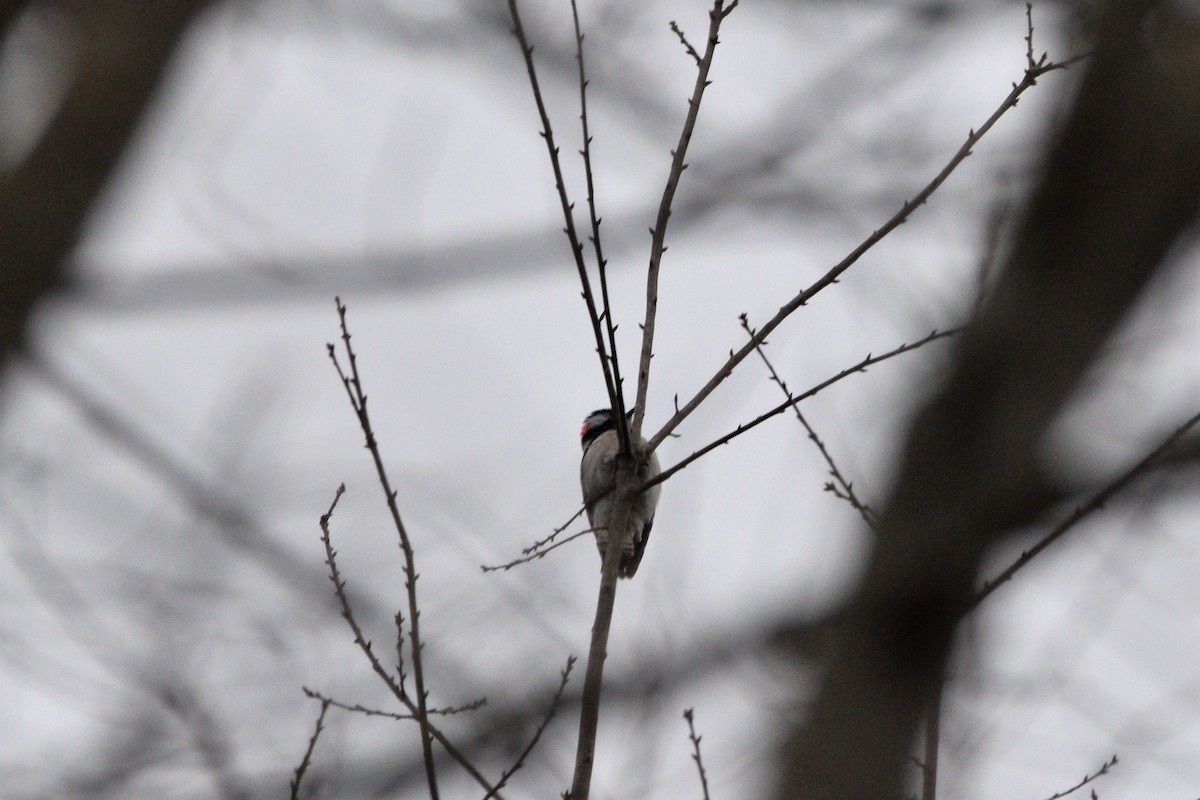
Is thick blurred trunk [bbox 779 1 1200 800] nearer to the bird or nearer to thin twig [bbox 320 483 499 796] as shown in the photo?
thin twig [bbox 320 483 499 796]

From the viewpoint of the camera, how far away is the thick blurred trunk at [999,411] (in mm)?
1411

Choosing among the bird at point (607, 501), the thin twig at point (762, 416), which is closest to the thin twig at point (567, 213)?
the thin twig at point (762, 416)

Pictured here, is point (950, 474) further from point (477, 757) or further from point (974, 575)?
point (477, 757)

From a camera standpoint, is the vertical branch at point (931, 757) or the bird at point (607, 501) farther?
the bird at point (607, 501)

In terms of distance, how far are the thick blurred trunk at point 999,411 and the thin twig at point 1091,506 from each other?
0.09 meters

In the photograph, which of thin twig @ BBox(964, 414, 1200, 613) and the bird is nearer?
thin twig @ BBox(964, 414, 1200, 613)

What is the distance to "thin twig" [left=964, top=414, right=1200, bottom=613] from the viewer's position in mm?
1697

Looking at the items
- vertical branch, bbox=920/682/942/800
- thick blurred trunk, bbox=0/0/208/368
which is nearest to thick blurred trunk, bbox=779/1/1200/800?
vertical branch, bbox=920/682/942/800

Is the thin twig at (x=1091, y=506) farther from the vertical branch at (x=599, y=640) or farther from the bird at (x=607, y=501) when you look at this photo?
the bird at (x=607, y=501)

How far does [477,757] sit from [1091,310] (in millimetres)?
2045

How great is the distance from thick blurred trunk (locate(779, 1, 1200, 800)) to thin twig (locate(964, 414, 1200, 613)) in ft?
0.29

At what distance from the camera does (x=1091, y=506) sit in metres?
1.82

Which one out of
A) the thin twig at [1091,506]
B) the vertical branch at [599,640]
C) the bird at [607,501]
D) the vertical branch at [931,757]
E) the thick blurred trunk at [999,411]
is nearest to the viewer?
the thick blurred trunk at [999,411]

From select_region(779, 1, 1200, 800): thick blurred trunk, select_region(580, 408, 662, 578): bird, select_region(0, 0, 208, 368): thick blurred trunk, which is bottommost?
select_region(779, 1, 1200, 800): thick blurred trunk
